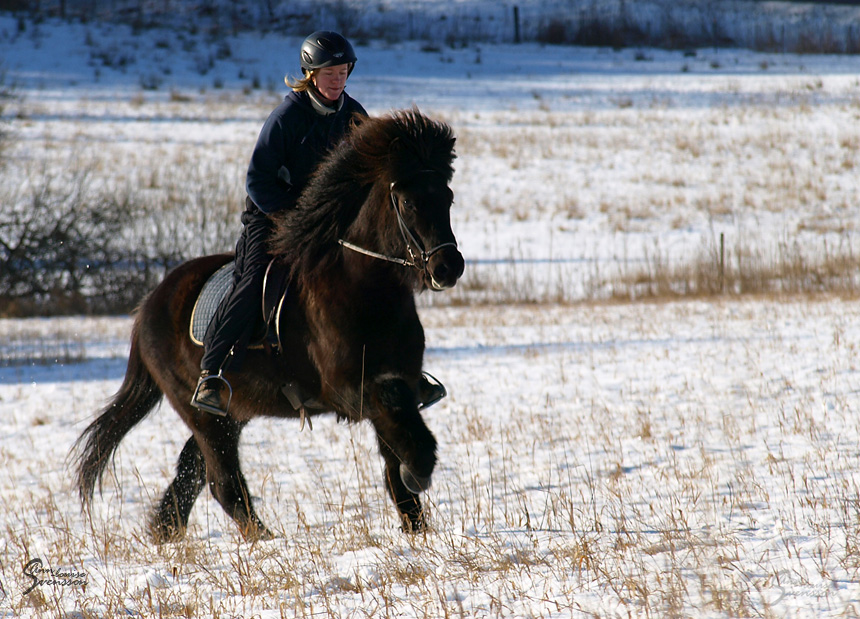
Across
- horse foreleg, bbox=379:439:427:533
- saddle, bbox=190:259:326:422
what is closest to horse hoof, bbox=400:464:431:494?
horse foreleg, bbox=379:439:427:533

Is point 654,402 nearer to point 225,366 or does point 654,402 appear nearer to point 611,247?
point 225,366

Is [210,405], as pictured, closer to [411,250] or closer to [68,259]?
[411,250]

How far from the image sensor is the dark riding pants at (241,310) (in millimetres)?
5078

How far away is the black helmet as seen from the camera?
4926mm

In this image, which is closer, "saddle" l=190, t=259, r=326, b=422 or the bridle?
the bridle

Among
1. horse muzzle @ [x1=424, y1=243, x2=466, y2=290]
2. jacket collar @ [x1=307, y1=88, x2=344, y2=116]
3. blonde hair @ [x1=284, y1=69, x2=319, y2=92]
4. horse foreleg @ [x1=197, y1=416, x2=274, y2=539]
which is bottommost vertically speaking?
horse foreleg @ [x1=197, y1=416, x2=274, y2=539]

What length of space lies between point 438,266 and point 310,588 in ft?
5.42

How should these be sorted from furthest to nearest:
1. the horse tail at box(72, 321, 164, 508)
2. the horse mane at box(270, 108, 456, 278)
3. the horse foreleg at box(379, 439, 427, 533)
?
the horse tail at box(72, 321, 164, 508)
the horse foreleg at box(379, 439, 427, 533)
the horse mane at box(270, 108, 456, 278)

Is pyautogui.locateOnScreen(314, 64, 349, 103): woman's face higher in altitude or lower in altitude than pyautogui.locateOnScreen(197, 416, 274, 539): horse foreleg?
higher

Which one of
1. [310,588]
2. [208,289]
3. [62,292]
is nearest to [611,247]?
[62,292]

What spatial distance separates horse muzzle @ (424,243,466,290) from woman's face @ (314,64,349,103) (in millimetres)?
1615

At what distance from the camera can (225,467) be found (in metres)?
5.50

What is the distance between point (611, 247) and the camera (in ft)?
77.5

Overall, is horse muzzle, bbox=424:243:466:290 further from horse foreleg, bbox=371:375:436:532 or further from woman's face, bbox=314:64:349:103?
woman's face, bbox=314:64:349:103
